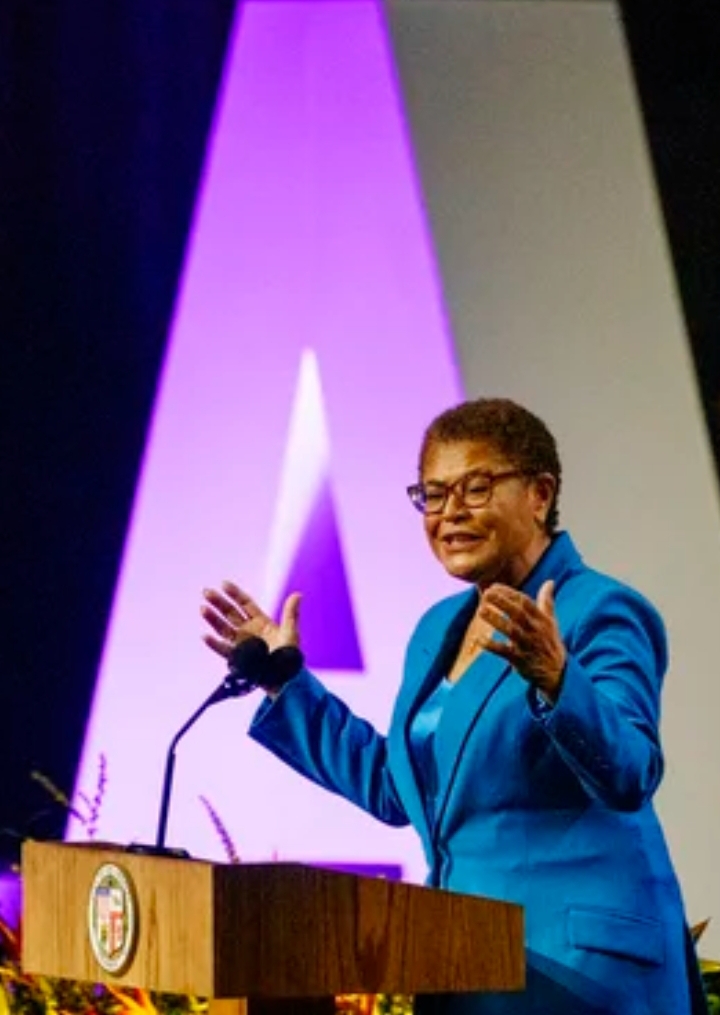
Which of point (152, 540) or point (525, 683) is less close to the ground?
point (152, 540)

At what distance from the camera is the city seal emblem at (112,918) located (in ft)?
6.55

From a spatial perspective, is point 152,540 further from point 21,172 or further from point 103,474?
point 21,172

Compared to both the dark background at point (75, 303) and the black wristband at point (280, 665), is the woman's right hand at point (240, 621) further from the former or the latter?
the dark background at point (75, 303)

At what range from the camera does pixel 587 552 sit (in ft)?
12.3

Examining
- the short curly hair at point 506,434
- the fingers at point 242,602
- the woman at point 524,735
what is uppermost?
the short curly hair at point 506,434

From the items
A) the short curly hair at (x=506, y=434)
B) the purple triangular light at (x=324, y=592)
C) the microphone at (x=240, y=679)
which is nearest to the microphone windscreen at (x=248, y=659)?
the microphone at (x=240, y=679)

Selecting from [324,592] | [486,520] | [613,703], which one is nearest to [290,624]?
[486,520]

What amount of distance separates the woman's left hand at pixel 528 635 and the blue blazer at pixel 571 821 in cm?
7

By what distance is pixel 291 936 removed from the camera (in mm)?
1895

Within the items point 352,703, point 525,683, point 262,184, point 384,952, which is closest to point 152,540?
point 352,703

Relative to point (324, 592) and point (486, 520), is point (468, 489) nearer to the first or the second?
point (486, 520)

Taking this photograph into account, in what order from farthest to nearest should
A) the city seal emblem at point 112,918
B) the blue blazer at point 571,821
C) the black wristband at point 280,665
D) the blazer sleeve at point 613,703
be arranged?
the black wristband at point 280,665
the blue blazer at point 571,821
the blazer sleeve at point 613,703
the city seal emblem at point 112,918

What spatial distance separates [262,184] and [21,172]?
51 centimetres

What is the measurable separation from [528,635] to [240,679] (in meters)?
0.39
